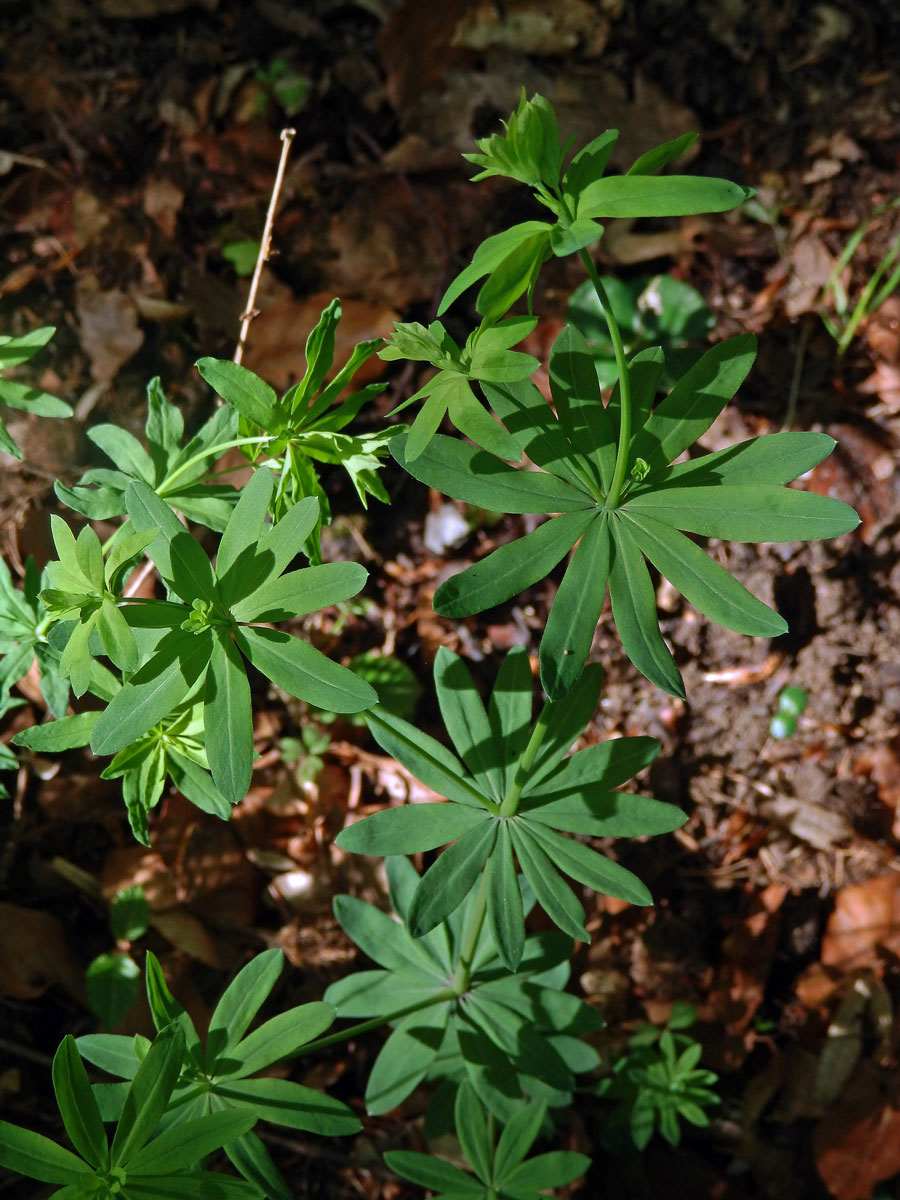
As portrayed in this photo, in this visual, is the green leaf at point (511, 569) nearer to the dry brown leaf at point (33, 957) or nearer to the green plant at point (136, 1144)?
the green plant at point (136, 1144)

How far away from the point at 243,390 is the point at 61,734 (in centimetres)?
74

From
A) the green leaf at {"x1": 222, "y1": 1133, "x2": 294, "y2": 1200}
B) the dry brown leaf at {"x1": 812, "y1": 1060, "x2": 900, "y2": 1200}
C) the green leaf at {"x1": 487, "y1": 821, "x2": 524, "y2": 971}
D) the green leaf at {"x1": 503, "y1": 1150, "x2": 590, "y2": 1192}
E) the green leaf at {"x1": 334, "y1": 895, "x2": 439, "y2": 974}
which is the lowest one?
the dry brown leaf at {"x1": 812, "y1": 1060, "x2": 900, "y2": 1200}

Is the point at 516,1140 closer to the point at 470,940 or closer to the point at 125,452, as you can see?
the point at 470,940

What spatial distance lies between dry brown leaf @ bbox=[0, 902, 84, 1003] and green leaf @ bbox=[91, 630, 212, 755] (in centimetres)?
149

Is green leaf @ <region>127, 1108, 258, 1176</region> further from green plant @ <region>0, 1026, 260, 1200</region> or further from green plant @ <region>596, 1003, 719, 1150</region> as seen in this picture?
green plant @ <region>596, 1003, 719, 1150</region>

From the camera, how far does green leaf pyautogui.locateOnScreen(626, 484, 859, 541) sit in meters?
1.47

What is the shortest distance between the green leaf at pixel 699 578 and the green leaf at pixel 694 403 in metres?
0.13

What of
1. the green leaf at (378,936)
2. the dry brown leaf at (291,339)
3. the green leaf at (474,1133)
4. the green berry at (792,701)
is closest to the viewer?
the green leaf at (474,1133)

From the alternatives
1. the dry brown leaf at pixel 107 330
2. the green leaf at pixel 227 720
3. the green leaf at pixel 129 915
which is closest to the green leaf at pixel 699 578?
the green leaf at pixel 227 720

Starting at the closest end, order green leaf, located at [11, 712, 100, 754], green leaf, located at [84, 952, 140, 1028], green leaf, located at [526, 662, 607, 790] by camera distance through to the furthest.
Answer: green leaf, located at [11, 712, 100, 754], green leaf, located at [526, 662, 607, 790], green leaf, located at [84, 952, 140, 1028]

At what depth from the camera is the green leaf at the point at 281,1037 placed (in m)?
1.87

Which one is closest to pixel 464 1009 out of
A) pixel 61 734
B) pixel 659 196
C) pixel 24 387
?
pixel 61 734

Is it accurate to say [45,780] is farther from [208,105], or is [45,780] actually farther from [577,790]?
[208,105]

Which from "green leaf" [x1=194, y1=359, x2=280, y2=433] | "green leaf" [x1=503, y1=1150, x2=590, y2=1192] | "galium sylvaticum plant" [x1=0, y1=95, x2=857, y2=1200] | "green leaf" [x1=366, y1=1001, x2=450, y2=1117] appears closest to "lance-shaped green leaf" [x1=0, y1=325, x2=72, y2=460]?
"galium sylvaticum plant" [x1=0, y1=95, x2=857, y2=1200]
